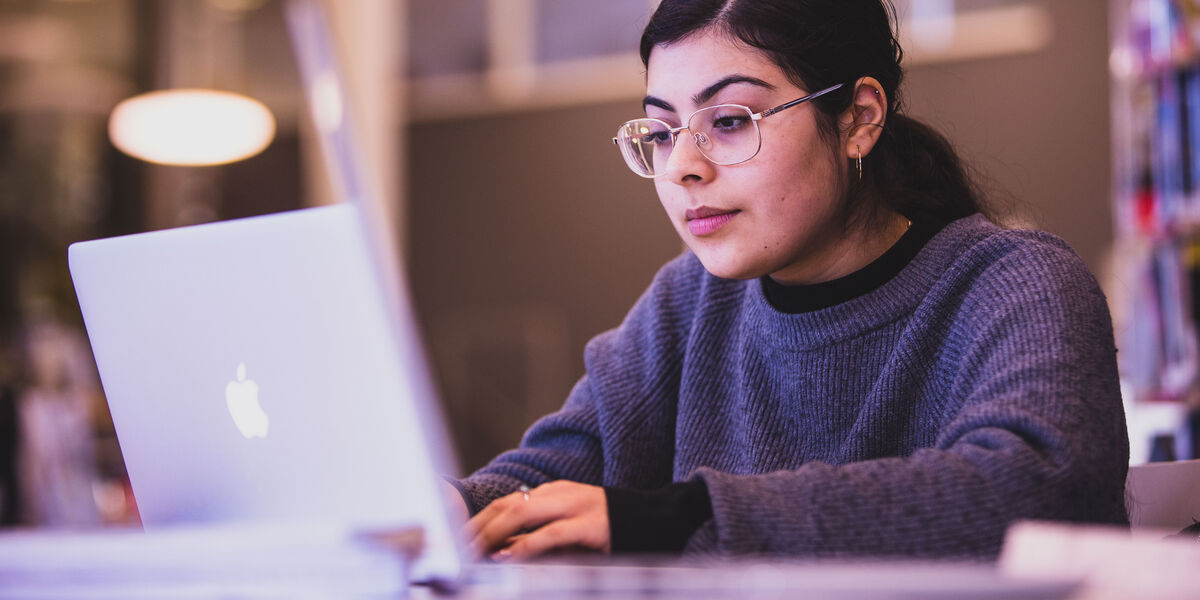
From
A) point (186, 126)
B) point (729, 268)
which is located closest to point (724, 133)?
point (729, 268)

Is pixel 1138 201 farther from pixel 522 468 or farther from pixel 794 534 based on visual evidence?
pixel 794 534

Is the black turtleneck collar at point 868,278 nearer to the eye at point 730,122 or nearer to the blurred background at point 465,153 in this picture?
the eye at point 730,122

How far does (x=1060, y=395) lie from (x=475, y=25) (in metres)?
5.07

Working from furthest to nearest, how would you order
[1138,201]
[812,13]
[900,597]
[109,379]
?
[1138,201] → [812,13] → [109,379] → [900,597]

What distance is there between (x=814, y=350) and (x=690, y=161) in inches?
10.2

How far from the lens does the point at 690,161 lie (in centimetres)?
117

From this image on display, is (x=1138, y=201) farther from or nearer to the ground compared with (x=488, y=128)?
nearer to the ground

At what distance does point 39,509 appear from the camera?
3098 millimetres

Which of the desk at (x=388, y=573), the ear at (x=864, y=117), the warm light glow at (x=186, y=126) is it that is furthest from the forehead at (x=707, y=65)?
the warm light glow at (x=186, y=126)

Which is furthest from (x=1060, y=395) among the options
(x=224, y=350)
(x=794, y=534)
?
(x=224, y=350)

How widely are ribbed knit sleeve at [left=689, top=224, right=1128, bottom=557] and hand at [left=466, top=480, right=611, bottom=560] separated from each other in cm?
8

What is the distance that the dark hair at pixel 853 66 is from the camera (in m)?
1.17

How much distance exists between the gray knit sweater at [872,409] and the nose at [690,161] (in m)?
0.20

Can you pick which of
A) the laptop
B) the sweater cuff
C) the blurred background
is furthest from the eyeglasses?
the blurred background
